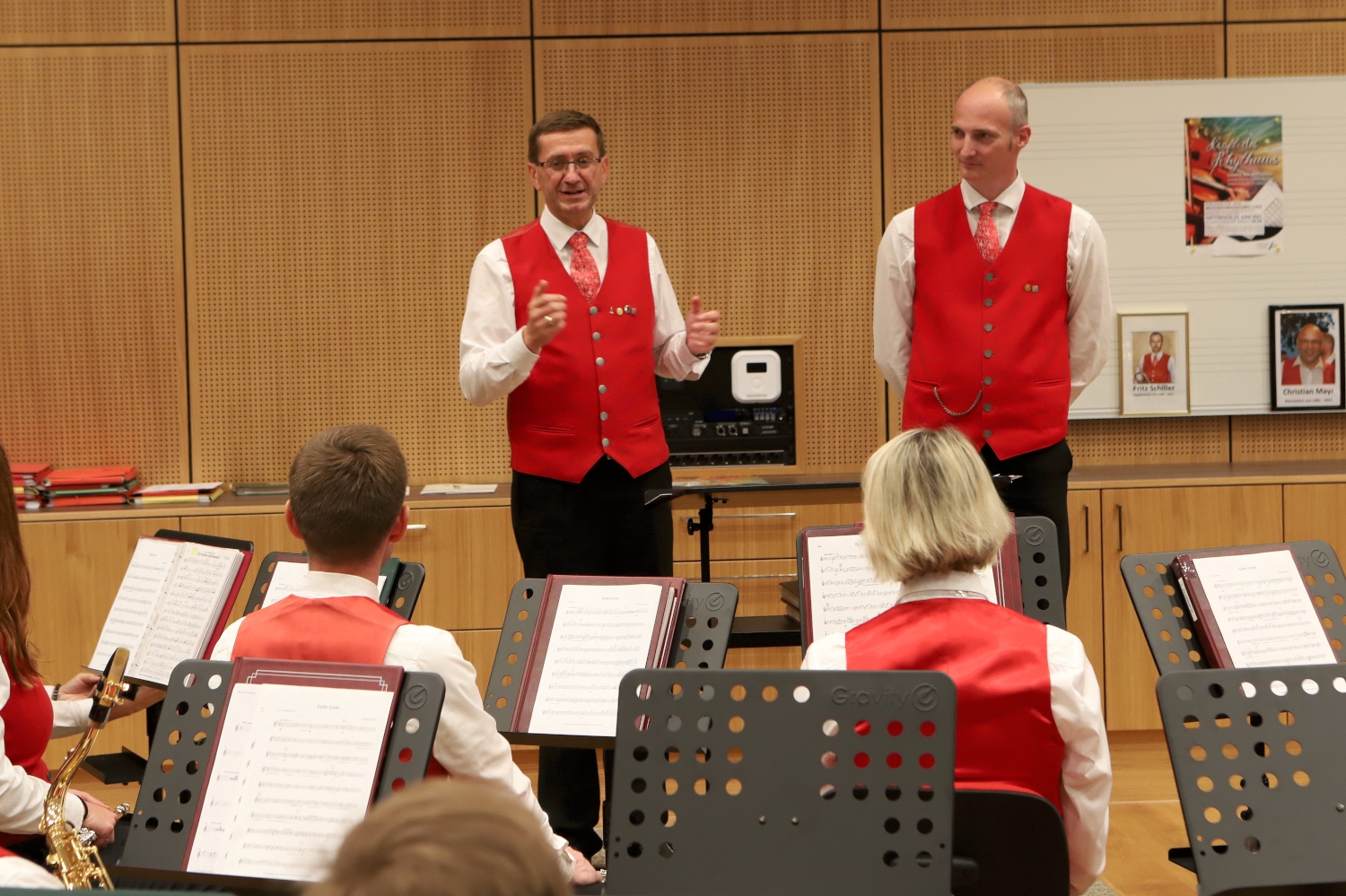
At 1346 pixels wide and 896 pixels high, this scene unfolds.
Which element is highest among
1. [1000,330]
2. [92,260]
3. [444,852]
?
[92,260]

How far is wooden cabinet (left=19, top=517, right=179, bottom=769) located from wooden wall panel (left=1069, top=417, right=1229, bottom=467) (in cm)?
325

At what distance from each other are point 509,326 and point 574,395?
249 millimetres

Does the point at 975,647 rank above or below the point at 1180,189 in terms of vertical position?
below

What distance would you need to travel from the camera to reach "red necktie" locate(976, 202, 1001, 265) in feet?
9.97

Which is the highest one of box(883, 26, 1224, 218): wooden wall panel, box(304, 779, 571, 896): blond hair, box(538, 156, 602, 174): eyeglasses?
box(883, 26, 1224, 218): wooden wall panel

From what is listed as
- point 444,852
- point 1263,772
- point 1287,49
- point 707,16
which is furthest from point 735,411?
point 444,852

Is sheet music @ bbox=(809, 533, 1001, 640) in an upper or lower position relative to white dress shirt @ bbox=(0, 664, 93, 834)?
upper

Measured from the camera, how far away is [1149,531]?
4.21 m

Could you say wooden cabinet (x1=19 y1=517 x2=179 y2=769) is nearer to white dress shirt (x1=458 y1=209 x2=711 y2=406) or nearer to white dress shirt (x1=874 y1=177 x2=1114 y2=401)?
white dress shirt (x1=458 y1=209 x2=711 y2=406)

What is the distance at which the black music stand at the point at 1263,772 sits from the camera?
1635 mm

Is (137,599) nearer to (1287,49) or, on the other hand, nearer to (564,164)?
(564,164)

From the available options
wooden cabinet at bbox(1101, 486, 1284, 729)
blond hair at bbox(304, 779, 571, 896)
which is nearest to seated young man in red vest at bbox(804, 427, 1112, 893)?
blond hair at bbox(304, 779, 571, 896)

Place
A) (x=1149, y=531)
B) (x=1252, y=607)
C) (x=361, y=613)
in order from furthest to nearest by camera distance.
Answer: (x=1149, y=531) → (x=1252, y=607) → (x=361, y=613)

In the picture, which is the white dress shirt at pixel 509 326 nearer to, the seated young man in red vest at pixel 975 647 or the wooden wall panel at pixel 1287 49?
the seated young man in red vest at pixel 975 647
